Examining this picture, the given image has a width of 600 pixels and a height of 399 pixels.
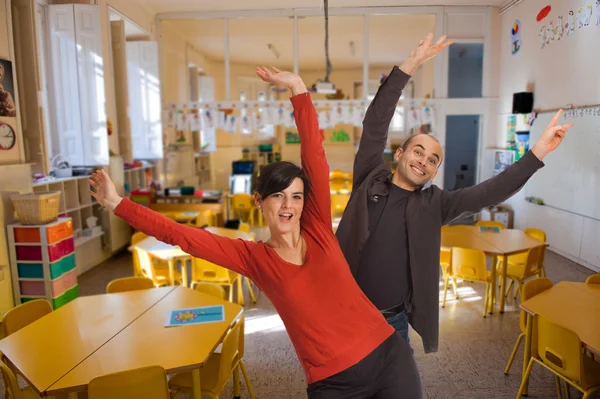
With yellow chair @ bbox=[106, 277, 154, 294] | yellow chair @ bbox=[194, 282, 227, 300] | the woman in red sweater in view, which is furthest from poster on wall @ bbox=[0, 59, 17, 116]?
the woman in red sweater

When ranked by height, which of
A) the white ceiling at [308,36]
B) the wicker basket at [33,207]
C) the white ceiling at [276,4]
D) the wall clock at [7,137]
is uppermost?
the white ceiling at [276,4]

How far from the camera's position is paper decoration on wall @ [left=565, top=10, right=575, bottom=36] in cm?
603

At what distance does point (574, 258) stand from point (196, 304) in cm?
561

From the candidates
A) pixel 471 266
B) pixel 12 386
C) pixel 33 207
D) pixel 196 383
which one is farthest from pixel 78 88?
pixel 471 266

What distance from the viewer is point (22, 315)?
9.55 feet

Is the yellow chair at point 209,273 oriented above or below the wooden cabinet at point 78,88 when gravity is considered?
below

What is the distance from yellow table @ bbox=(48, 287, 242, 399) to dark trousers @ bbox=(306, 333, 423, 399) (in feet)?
3.73

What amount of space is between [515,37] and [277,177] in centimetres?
823

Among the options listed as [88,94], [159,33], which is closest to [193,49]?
[159,33]

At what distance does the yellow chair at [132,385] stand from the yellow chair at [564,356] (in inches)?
88.7

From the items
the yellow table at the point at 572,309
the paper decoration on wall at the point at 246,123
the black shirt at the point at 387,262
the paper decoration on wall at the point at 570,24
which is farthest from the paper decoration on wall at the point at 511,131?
the black shirt at the point at 387,262

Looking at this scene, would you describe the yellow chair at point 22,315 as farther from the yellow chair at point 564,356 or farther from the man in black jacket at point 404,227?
the yellow chair at point 564,356

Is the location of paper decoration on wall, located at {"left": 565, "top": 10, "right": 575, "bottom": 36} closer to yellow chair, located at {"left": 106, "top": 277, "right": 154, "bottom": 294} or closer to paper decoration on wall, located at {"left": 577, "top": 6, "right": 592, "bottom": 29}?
paper decoration on wall, located at {"left": 577, "top": 6, "right": 592, "bottom": 29}

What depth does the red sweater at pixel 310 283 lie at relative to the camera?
141 cm
